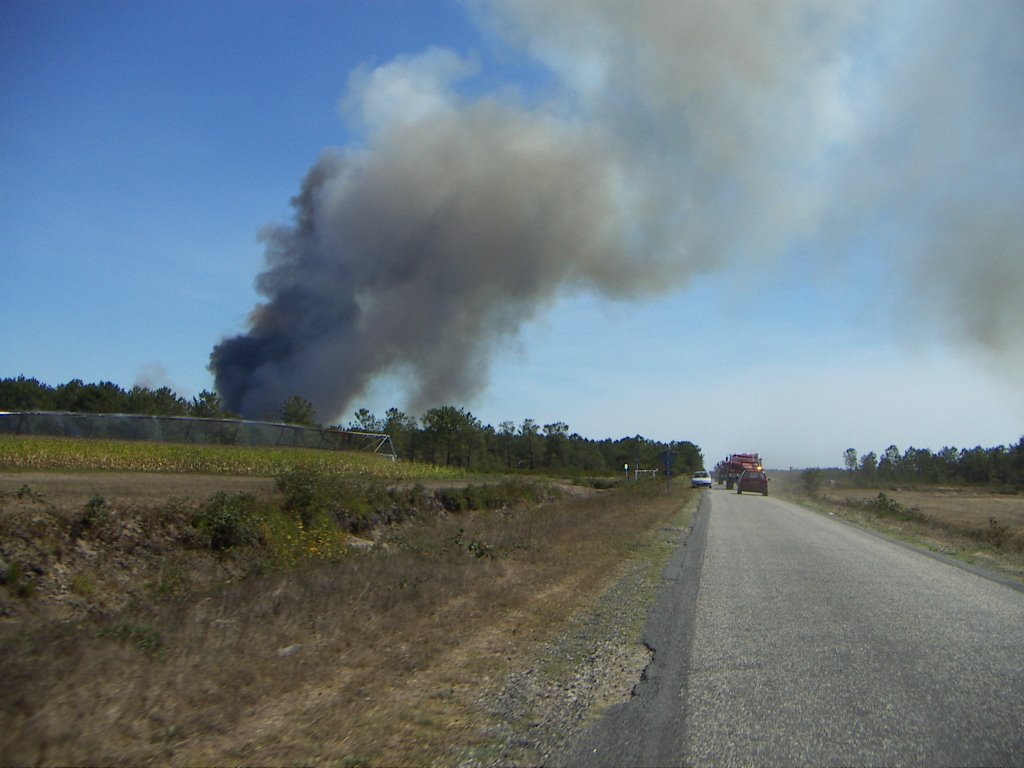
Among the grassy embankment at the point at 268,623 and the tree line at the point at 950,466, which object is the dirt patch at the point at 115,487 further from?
the tree line at the point at 950,466

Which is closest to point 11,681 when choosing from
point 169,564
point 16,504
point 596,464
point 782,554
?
point 169,564

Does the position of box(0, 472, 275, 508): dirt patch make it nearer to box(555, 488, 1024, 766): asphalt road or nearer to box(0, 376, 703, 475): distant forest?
box(555, 488, 1024, 766): asphalt road

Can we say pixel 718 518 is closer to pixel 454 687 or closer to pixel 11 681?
pixel 454 687

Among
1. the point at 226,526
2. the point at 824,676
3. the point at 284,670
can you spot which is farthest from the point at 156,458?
the point at 824,676

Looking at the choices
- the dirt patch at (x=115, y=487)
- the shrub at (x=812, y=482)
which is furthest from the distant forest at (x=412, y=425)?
the dirt patch at (x=115, y=487)

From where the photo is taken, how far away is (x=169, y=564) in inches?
543

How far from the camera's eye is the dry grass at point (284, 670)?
501cm

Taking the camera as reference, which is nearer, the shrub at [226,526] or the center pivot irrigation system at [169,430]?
the shrub at [226,526]

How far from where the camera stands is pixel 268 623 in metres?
7.96

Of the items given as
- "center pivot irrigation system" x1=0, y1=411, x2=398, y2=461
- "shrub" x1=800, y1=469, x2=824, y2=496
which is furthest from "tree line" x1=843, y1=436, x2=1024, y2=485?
"center pivot irrigation system" x1=0, y1=411, x2=398, y2=461

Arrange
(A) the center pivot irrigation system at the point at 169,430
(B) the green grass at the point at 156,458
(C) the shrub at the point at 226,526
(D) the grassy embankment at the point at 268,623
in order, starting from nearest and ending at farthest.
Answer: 1. (D) the grassy embankment at the point at 268,623
2. (C) the shrub at the point at 226,526
3. (B) the green grass at the point at 156,458
4. (A) the center pivot irrigation system at the point at 169,430

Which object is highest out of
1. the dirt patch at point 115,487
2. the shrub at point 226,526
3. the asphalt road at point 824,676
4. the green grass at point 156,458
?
the green grass at point 156,458

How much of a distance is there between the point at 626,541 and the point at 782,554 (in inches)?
145

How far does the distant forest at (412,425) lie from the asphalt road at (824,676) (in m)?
33.3
